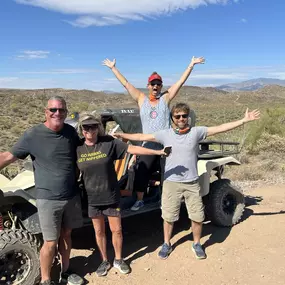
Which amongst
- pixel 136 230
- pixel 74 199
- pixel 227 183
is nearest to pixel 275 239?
pixel 227 183

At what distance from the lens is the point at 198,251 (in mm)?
4539

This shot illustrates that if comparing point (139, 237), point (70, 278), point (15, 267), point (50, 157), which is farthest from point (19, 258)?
point (139, 237)

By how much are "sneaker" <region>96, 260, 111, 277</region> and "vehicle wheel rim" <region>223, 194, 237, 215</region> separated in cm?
232

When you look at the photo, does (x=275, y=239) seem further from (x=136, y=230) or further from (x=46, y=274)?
(x=46, y=274)

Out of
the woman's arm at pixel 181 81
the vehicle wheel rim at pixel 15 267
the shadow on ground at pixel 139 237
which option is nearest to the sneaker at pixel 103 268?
the shadow on ground at pixel 139 237

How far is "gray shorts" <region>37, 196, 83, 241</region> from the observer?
3.61 metres

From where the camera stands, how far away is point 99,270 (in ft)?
13.6

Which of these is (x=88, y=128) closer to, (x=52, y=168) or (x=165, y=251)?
(x=52, y=168)

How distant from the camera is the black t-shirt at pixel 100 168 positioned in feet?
12.5

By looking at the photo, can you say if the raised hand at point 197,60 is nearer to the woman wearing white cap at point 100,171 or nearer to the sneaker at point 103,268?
the woman wearing white cap at point 100,171

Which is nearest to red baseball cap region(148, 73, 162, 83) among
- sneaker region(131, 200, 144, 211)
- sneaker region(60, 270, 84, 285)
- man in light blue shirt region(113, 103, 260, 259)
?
man in light blue shirt region(113, 103, 260, 259)

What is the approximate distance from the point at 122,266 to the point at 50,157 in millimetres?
1592

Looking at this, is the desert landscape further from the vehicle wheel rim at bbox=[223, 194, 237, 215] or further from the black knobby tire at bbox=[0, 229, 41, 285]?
the black knobby tire at bbox=[0, 229, 41, 285]

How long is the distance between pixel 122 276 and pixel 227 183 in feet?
7.90
